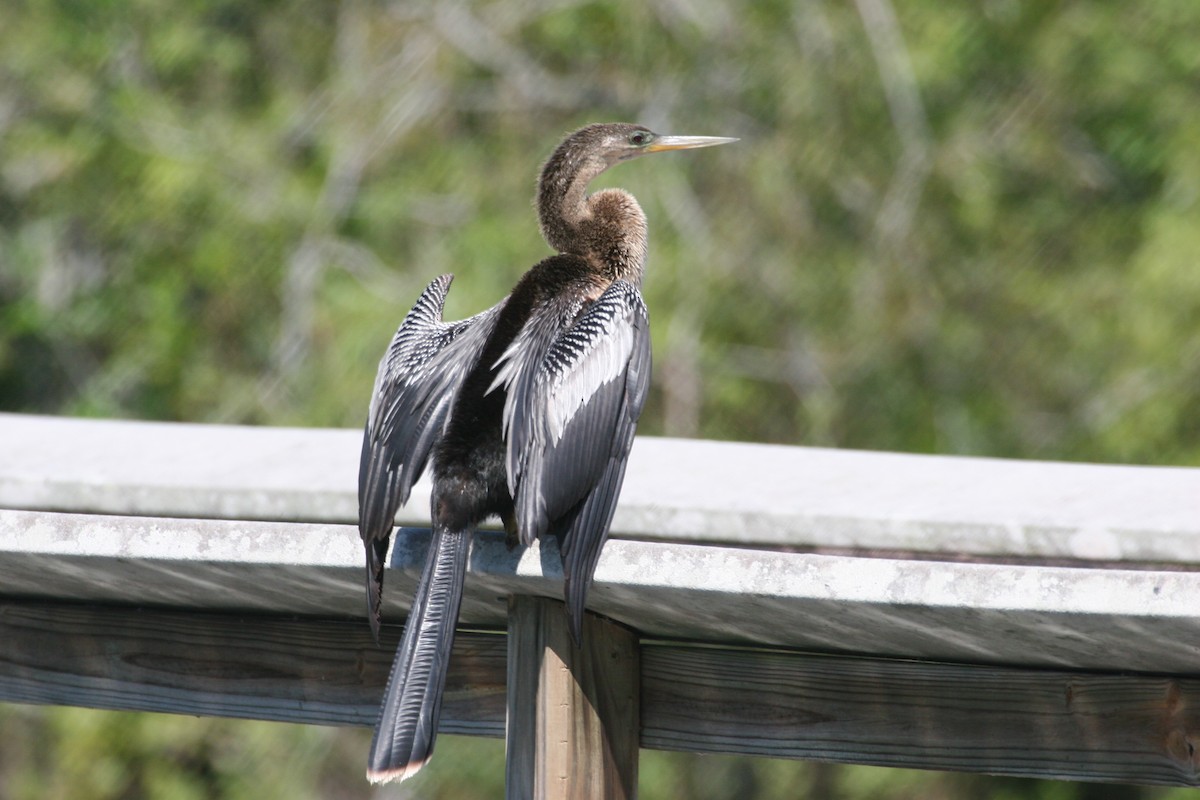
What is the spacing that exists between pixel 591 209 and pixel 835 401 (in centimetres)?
454

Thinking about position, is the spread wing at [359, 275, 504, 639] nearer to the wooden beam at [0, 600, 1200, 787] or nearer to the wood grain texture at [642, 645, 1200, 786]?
the wooden beam at [0, 600, 1200, 787]

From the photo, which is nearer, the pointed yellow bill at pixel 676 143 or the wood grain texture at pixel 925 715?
the wood grain texture at pixel 925 715

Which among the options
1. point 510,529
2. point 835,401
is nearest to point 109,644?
point 510,529

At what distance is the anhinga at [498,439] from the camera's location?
6.45ft

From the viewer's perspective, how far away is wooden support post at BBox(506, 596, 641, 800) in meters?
1.99

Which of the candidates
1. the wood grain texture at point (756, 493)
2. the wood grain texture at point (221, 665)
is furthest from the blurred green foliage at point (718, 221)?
the wood grain texture at point (221, 665)

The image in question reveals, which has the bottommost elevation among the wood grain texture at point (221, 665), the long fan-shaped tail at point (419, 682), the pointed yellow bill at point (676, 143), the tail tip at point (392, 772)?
the wood grain texture at point (221, 665)

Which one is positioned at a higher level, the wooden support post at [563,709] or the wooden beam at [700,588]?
the wooden beam at [700,588]

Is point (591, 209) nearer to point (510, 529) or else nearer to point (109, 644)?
point (510, 529)

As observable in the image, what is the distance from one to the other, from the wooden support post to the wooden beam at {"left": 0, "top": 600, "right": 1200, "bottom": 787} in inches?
3.6

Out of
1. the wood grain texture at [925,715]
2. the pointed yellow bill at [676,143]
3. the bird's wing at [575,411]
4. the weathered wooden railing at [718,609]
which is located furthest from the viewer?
the pointed yellow bill at [676,143]

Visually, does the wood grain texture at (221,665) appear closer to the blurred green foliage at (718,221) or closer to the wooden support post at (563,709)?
the wooden support post at (563,709)

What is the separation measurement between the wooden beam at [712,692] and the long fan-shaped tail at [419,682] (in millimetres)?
279

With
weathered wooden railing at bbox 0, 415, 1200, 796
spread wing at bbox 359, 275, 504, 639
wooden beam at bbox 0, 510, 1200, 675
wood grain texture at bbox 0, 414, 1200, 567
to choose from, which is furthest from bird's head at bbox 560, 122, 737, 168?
wooden beam at bbox 0, 510, 1200, 675
